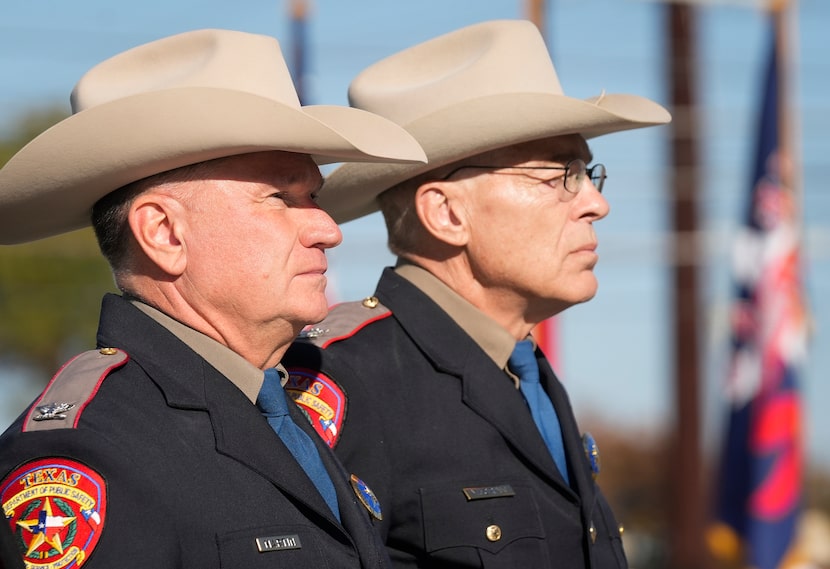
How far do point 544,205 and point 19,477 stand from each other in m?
2.12

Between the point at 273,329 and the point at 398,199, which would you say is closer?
the point at 273,329

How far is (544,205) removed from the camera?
4.21 meters

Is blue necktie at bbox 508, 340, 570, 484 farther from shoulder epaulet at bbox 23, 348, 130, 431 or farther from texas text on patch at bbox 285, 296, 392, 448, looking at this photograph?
shoulder epaulet at bbox 23, 348, 130, 431

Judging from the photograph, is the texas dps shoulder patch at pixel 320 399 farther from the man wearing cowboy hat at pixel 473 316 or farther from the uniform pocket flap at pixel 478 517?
the uniform pocket flap at pixel 478 517

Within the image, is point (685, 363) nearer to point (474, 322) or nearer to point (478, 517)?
point (474, 322)

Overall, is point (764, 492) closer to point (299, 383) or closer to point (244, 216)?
point (299, 383)

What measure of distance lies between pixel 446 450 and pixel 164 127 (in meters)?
1.41

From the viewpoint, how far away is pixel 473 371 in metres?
4.07

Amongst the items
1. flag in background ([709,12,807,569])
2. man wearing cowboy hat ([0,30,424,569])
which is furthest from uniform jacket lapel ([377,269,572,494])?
flag in background ([709,12,807,569])

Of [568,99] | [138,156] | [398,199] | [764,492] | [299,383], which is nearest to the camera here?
[138,156]

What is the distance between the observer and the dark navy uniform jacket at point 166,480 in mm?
2566

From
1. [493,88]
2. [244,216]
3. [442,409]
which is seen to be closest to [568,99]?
[493,88]

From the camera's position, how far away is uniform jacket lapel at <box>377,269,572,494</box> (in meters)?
3.98

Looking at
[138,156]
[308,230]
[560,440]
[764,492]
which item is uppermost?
[138,156]
